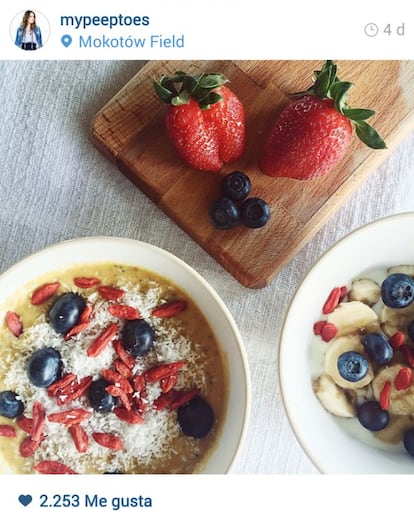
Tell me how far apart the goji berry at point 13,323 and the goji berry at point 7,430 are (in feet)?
0.39

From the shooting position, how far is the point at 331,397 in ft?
3.03

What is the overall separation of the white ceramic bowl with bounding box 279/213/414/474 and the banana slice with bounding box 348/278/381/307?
2cm

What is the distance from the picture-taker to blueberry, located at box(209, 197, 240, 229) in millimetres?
925

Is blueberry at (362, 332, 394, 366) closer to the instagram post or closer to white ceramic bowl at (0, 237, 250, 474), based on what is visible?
the instagram post

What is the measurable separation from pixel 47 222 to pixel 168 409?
1.02 ft

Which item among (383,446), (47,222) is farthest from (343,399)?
(47,222)

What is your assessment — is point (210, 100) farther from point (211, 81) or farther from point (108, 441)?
point (108, 441)

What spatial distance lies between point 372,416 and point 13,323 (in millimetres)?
475
